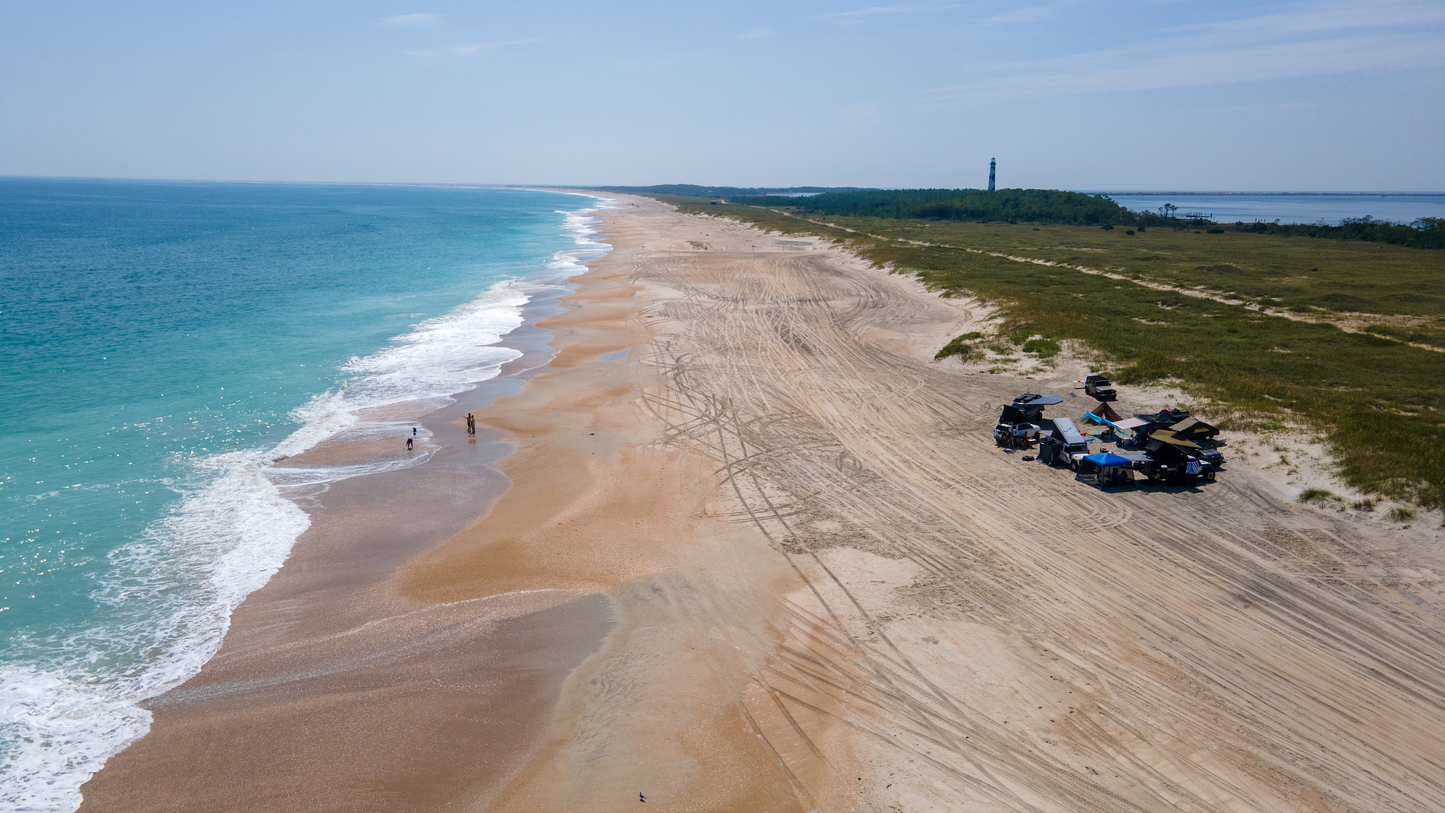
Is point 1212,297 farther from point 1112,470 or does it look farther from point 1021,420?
point 1112,470

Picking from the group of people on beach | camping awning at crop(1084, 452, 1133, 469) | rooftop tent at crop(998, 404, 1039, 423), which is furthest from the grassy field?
the group of people on beach

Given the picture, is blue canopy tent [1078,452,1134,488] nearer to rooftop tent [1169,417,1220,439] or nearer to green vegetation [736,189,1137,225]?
rooftop tent [1169,417,1220,439]

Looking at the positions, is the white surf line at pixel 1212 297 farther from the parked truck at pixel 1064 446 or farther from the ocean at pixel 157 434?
the ocean at pixel 157 434

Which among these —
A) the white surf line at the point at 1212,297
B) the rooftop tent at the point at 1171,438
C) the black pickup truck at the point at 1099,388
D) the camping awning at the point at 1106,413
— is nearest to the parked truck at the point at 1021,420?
the camping awning at the point at 1106,413

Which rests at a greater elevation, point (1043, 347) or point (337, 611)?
point (1043, 347)

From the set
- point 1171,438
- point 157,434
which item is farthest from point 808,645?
point 157,434

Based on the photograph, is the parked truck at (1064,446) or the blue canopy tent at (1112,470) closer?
the blue canopy tent at (1112,470)

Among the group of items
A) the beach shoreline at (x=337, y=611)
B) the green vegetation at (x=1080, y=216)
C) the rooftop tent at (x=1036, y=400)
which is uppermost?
the green vegetation at (x=1080, y=216)

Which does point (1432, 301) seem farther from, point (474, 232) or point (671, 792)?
point (474, 232)
